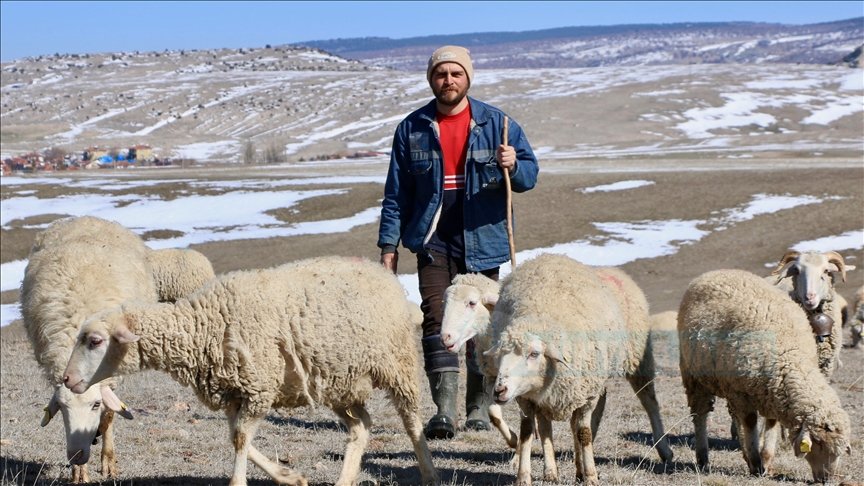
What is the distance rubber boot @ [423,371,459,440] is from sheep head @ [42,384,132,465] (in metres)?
2.48

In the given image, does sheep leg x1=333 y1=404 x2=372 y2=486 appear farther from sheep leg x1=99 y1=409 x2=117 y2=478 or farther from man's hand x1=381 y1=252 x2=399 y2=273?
sheep leg x1=99 y1=409 x2=117 y2=478

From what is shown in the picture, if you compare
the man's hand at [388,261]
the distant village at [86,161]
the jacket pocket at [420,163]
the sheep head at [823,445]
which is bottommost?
the distant village at [86,161]

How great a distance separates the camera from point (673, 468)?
8.06 meters

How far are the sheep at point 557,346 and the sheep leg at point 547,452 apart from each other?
2.5 inches

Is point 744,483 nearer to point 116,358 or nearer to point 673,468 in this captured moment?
point 673,468

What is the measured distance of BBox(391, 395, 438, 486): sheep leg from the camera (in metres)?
6.94

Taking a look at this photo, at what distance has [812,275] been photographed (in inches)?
373

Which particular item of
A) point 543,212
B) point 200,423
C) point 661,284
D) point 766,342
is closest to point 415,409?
point 766,342

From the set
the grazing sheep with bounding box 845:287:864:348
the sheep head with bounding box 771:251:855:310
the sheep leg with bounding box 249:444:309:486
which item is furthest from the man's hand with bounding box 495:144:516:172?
the grazing sheep with bounding box 845:287:864:348

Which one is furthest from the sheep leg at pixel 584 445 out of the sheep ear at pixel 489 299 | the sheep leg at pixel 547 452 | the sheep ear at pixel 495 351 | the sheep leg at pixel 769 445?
the sheep leg at pixel 769 445

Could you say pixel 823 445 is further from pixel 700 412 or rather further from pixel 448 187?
pixel 448 187

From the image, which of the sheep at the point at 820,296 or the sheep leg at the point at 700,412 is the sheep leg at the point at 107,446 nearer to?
the sheep leg at the point at 700,412

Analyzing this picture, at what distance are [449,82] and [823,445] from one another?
384 cm

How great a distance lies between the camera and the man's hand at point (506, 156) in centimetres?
778
